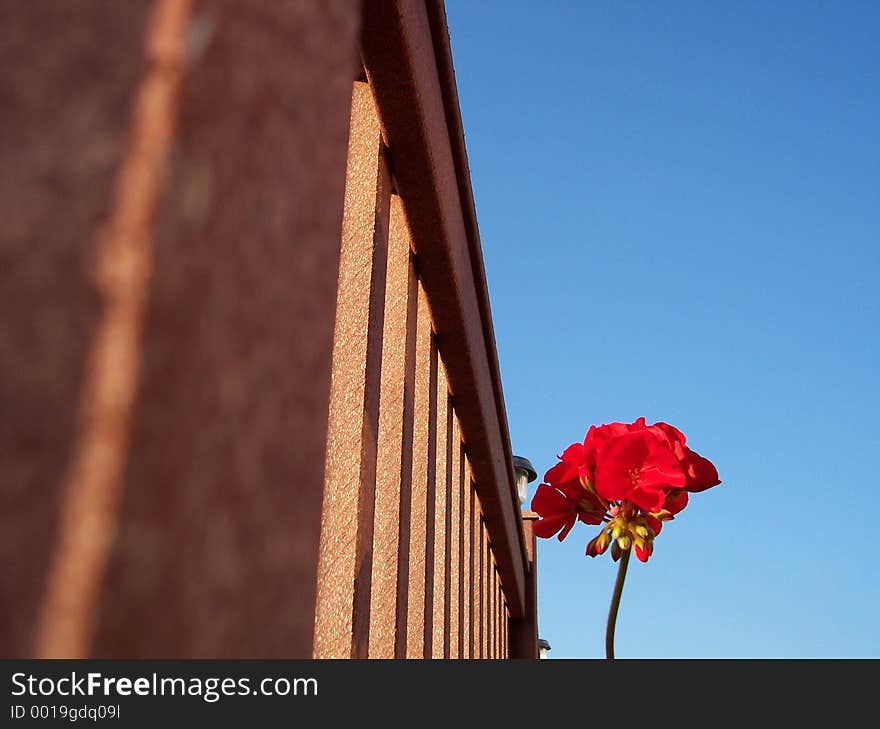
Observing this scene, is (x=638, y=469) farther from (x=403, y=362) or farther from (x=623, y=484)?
(x=403, y=362)

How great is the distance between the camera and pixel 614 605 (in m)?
1.09

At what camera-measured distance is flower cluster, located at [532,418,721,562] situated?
3.78ft

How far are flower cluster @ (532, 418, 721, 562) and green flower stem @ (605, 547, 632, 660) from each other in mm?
25

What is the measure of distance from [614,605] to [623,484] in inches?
6.2

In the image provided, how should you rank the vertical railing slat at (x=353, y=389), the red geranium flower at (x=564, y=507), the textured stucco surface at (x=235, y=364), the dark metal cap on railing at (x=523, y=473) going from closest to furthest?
the textured stucco surface at (x=235, y=364), the vertical railing slat at (x=353, y=389), the red geranium flower at (x=564, y=507), the dark metal cap on railing at (x=523, y=473)

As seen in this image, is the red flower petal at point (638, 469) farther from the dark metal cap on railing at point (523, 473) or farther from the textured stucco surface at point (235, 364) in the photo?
the dark metal cap on railing at point (523, 473)

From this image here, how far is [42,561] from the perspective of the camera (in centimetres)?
17

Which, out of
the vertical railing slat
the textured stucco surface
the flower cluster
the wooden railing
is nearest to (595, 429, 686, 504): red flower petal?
the flower cluster

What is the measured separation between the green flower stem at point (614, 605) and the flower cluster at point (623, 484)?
0.02 meters

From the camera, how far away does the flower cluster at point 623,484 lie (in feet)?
3.78

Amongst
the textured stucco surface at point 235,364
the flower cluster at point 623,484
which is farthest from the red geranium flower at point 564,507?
the textured stucco surface at point 235,364

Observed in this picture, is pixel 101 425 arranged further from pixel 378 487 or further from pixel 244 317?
pixel 378 487

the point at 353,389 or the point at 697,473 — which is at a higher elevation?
the point at 697,473

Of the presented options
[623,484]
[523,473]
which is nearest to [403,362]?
[623,484]
